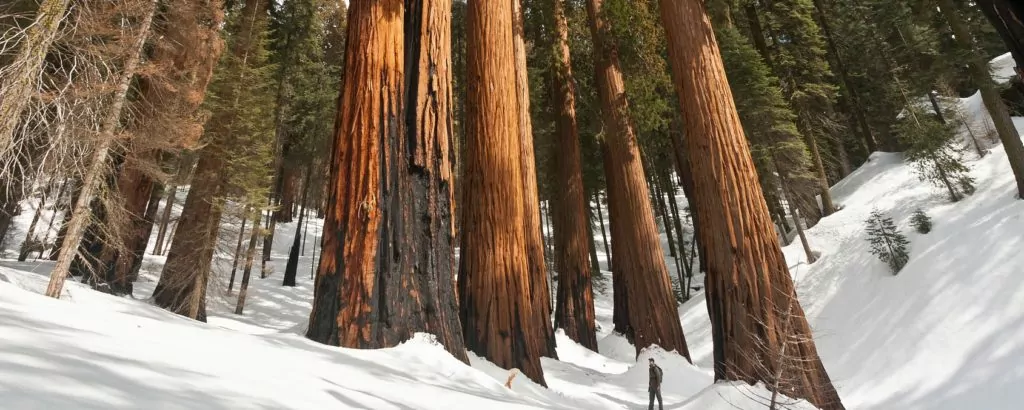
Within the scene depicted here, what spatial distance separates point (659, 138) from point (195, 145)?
528 inches

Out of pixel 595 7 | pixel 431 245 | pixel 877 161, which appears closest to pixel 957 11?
pixel 877 161

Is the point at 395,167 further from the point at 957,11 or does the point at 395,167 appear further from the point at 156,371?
the point at 957,11

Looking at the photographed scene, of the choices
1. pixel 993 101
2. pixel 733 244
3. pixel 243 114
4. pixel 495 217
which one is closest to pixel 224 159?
pixel 243 114

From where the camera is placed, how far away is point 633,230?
9445mm

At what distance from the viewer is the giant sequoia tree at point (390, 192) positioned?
13.0ft

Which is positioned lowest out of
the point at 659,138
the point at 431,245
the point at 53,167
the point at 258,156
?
the point at 431,245

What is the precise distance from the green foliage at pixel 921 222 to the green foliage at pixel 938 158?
4.44 feet

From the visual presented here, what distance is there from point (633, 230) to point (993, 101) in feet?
31.6

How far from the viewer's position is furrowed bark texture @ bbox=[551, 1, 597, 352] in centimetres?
1073

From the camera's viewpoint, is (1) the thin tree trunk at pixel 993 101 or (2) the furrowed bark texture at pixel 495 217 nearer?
(2) the furrowed bark texture at pixel 495 217

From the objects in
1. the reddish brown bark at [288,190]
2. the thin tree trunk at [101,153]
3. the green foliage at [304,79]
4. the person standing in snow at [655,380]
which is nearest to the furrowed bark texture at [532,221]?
the person standing in snow at [655,380]

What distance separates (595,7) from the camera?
10.6 metres

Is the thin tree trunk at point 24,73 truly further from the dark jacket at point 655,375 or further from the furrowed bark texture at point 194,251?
the dark jacket at point 655,375

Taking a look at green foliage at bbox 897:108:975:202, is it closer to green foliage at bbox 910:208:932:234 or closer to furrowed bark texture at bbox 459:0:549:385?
green foliage at bbox 910:208:932:234
